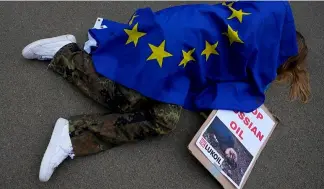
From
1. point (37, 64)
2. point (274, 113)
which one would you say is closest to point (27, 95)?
point (37, 64)

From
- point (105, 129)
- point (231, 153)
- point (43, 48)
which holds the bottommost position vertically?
point (231, 153)

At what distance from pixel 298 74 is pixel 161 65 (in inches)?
21.4

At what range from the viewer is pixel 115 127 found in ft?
3.42

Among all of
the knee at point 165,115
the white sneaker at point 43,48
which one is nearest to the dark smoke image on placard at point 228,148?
the knee at point 165,115

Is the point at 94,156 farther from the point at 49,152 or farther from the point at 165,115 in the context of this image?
the point at 165,115

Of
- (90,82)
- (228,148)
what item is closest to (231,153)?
(228,148)

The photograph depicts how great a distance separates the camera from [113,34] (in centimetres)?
110

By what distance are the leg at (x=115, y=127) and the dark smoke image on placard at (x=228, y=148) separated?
124mm

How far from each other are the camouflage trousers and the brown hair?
43 centimetres

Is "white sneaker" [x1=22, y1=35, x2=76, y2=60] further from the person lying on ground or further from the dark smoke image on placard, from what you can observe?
the dark smoke image on placard

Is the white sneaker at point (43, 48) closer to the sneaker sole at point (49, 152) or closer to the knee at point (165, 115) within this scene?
the sneaker sole at point (49, 152)

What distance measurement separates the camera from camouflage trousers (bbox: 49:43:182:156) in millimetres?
1036

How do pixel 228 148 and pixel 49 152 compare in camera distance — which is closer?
pixel 49 152

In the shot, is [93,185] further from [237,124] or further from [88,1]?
[88,1]
